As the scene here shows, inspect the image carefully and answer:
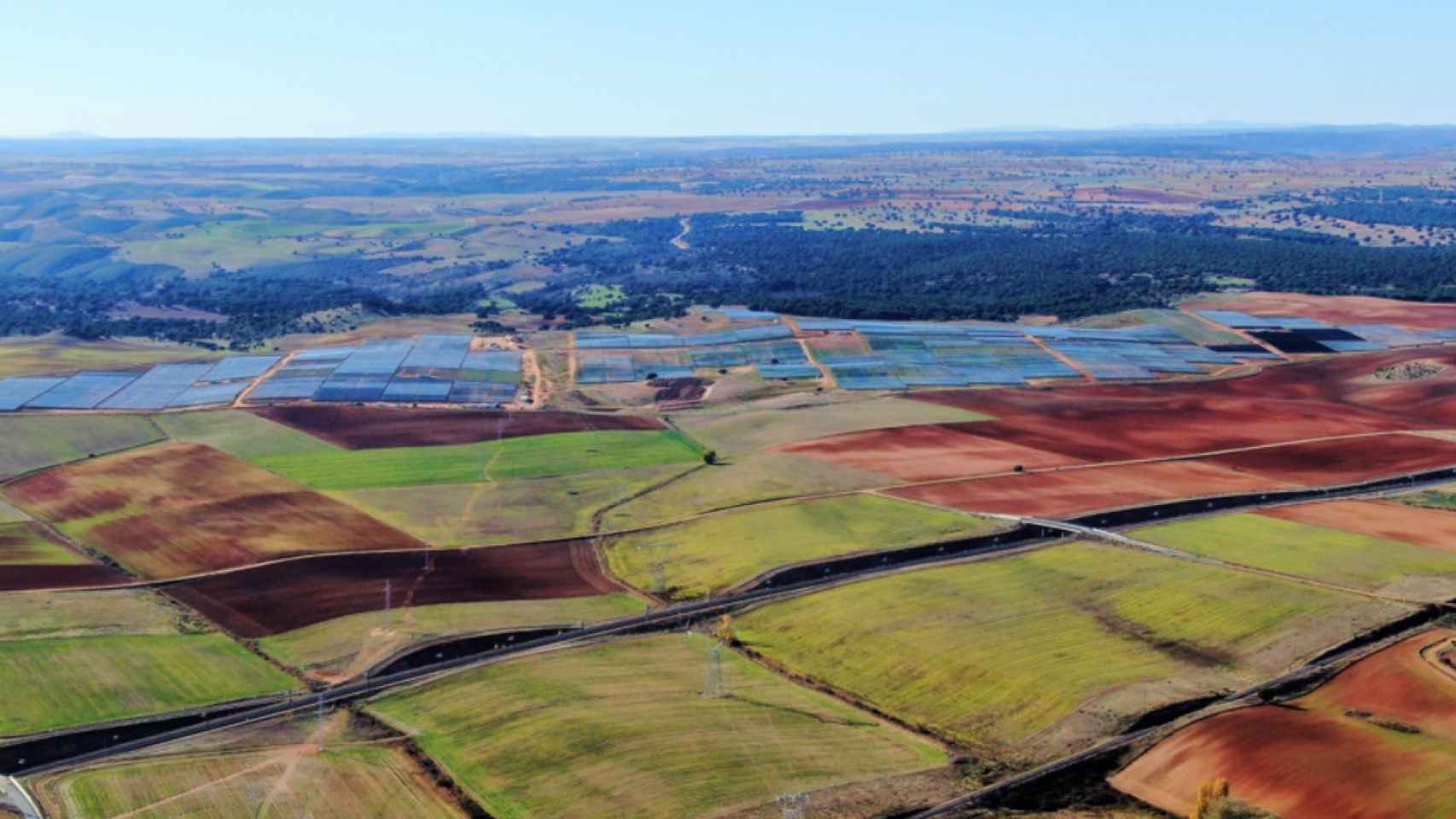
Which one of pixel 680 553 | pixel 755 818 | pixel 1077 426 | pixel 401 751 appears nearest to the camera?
pixel 755 818

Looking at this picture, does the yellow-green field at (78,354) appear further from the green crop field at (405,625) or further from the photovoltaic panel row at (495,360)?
the green crop field at (405,625)

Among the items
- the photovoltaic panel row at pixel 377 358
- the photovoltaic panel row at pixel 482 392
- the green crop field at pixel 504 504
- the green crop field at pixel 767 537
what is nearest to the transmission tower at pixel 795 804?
the green crop field at pixel 767 537

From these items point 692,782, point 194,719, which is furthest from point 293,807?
point 692,782

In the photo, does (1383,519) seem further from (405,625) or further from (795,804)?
(405,625)

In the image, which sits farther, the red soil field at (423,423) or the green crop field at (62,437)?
the red soil field at (423,423)

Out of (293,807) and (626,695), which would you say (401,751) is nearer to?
(293,807)

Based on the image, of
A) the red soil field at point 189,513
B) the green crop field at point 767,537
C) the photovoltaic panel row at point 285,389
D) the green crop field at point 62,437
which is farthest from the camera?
the photovoltaic panel row at point 285,389

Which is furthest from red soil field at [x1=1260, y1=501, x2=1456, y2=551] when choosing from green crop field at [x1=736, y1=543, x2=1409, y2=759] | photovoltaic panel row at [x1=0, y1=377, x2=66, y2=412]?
photovoltaic panel row at [x1=0, y1=377, x2=66, y2=412]
